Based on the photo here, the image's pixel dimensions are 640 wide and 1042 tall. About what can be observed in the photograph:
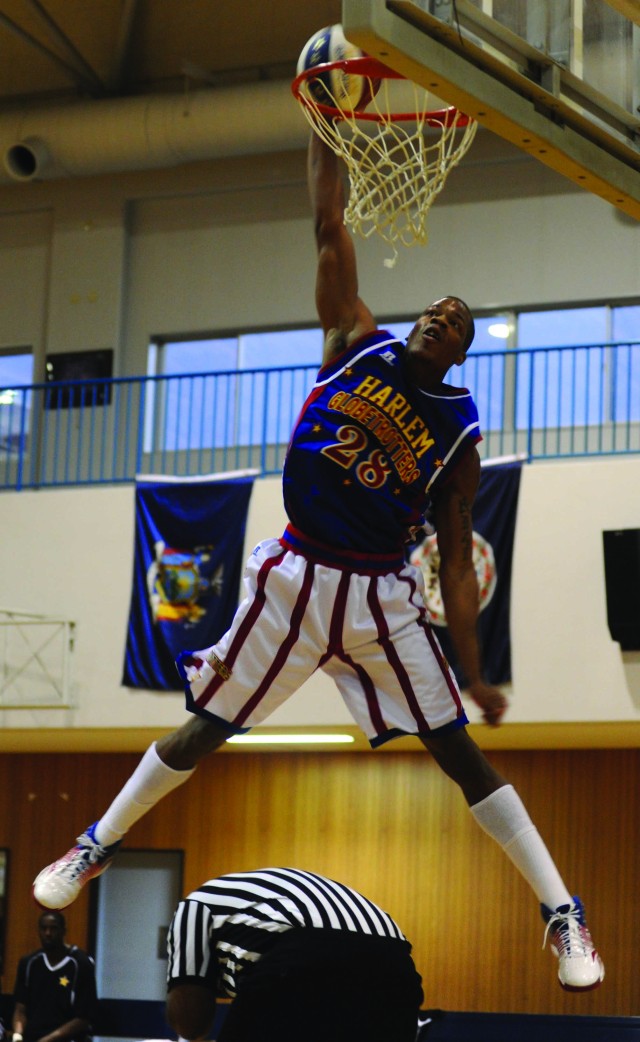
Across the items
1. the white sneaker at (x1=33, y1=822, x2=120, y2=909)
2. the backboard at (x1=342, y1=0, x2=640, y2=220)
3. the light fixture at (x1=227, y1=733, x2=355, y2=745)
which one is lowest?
the white sneaker at (x1=33, y1=822, x2=120, y2=909)

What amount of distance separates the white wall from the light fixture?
3.17ft

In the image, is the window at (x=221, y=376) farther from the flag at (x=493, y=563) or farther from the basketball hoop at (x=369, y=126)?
the basketball hoop at (x=369, y=126)

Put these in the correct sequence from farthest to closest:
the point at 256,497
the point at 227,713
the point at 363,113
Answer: the point at 256,497, the point at 363,113, the point at 227,713

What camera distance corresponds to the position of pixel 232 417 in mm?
18094

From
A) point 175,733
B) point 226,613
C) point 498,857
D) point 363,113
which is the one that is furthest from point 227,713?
point 498,857

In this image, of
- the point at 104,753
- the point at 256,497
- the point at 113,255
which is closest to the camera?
the point at 256,497

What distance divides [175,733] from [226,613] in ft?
30.9

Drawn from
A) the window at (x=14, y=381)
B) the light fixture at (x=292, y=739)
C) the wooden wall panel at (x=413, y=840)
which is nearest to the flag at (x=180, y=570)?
the light fixture at (x=292, y=739)

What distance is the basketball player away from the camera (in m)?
4.45

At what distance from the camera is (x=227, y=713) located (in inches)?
176

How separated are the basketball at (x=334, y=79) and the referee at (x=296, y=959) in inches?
133

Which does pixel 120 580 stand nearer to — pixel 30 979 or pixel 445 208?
pixel 30 979

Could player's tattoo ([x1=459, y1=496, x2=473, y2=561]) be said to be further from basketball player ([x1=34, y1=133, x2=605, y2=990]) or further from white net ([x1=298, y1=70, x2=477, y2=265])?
white net ([x1=298, y1=70, x2=477, y2=265])

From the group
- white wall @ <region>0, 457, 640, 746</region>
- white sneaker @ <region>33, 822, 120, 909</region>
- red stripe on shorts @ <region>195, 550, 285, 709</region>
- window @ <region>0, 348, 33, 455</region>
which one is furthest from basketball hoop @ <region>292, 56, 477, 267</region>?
window @ <region>0, 348, 33, 455</region>
